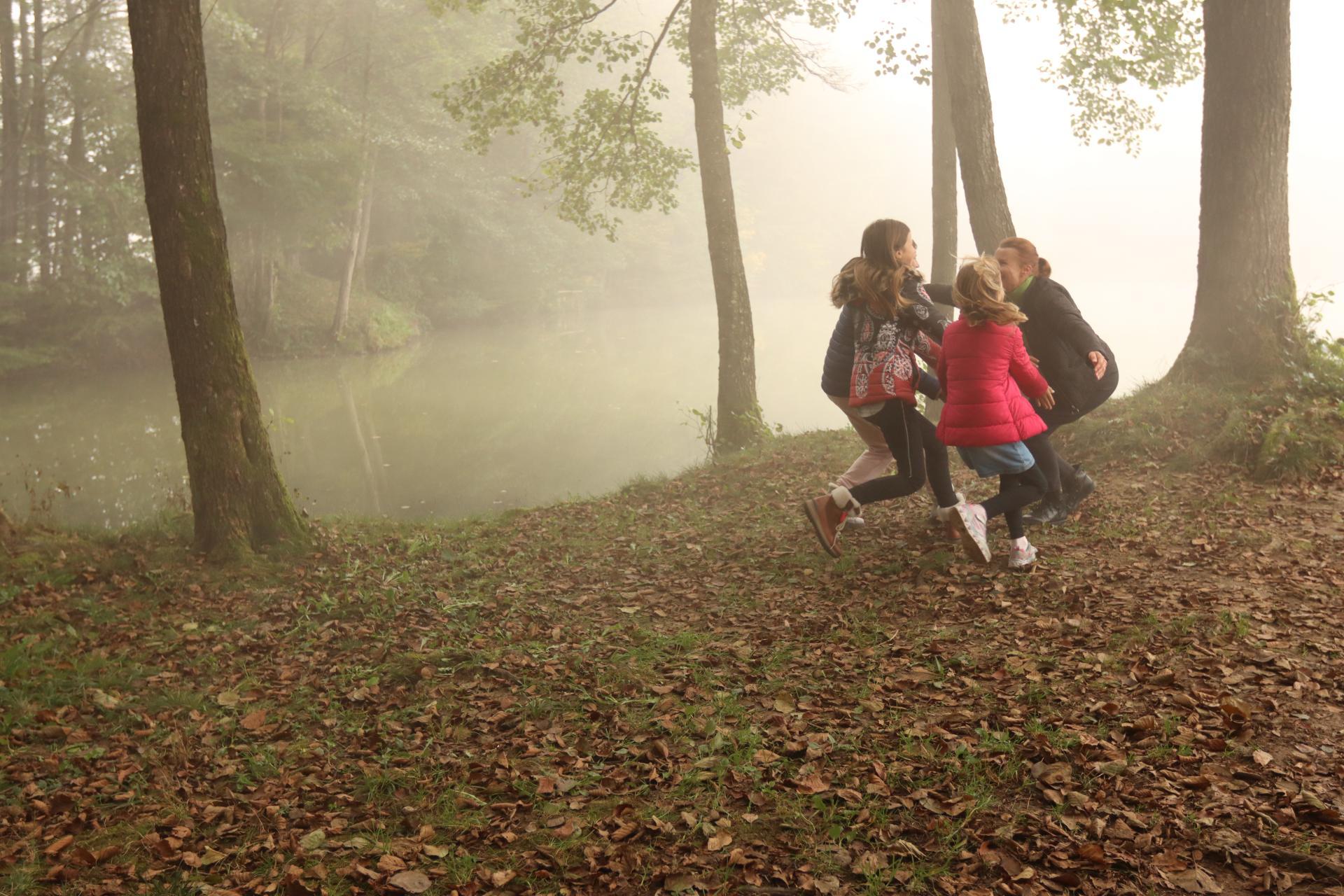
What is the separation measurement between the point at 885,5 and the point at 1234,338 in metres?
8.20

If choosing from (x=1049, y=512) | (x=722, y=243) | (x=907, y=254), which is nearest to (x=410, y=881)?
(x=907, y=254)

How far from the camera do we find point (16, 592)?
5.92 meters

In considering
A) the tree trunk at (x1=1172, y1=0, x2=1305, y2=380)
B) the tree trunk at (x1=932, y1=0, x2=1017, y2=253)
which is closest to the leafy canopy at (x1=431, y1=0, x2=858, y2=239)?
the tree trunk at (x1=932, y1=0, x2=1017, y2=253)

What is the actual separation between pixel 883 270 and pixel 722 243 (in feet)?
20.9

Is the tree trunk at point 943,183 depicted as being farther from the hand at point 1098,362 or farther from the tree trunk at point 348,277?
the tree trunk at point 348,277

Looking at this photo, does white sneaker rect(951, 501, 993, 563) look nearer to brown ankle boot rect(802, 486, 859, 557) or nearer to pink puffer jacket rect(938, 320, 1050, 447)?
pink puffer jacket rect(938, 320, 1050, 447)

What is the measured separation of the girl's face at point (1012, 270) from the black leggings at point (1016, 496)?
1261 mm

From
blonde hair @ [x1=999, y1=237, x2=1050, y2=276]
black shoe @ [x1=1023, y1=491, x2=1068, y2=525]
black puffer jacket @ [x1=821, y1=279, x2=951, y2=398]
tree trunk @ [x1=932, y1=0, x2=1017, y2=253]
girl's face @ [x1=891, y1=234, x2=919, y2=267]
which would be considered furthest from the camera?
tree trunk @ [x1=932, y1=0, x2=1017, y2=253]

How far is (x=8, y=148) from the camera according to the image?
21.0 metres

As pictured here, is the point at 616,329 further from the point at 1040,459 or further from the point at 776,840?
the point at 776,840

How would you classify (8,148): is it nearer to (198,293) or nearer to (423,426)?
(423,426)

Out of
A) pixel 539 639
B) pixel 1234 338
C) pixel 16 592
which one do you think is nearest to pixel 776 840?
pixel 539 639

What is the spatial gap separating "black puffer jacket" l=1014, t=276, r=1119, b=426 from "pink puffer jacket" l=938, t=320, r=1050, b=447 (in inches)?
23.7

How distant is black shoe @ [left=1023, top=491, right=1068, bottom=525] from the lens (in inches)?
244
